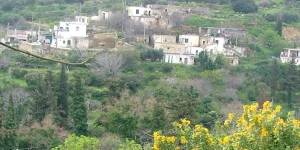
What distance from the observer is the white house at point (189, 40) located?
31.4 m

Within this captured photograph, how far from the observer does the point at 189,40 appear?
104 ft

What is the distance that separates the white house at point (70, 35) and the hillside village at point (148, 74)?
0.06m

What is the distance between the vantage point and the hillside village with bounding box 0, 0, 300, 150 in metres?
16.7

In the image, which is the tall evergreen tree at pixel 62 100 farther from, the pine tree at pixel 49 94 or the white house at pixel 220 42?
the white house at pixel 220 42

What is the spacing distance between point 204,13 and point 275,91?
38.7ft

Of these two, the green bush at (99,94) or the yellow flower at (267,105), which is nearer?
the yellow flower at (267,105)

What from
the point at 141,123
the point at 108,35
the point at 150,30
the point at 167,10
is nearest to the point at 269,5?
the point at 167,10

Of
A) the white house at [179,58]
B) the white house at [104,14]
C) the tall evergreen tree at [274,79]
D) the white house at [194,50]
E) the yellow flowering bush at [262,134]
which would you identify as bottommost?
the tall evergreen tree at [274,79]

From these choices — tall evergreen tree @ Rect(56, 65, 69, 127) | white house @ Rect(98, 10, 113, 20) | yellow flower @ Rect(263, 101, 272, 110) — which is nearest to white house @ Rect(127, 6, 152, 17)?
white house @ Rect(98, 10, 113, 20)

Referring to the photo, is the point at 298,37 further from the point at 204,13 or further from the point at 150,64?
the point at 150,64

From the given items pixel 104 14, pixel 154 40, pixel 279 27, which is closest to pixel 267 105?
pixel 154 40

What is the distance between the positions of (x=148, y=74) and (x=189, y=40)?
17.6ft

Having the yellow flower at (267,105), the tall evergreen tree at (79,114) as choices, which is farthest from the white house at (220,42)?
the yellow flower at (267,105)

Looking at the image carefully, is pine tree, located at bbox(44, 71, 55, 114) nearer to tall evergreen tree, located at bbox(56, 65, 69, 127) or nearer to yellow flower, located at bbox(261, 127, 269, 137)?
tall evergreen tree, located at bbox(56, 65, 69, 127)
